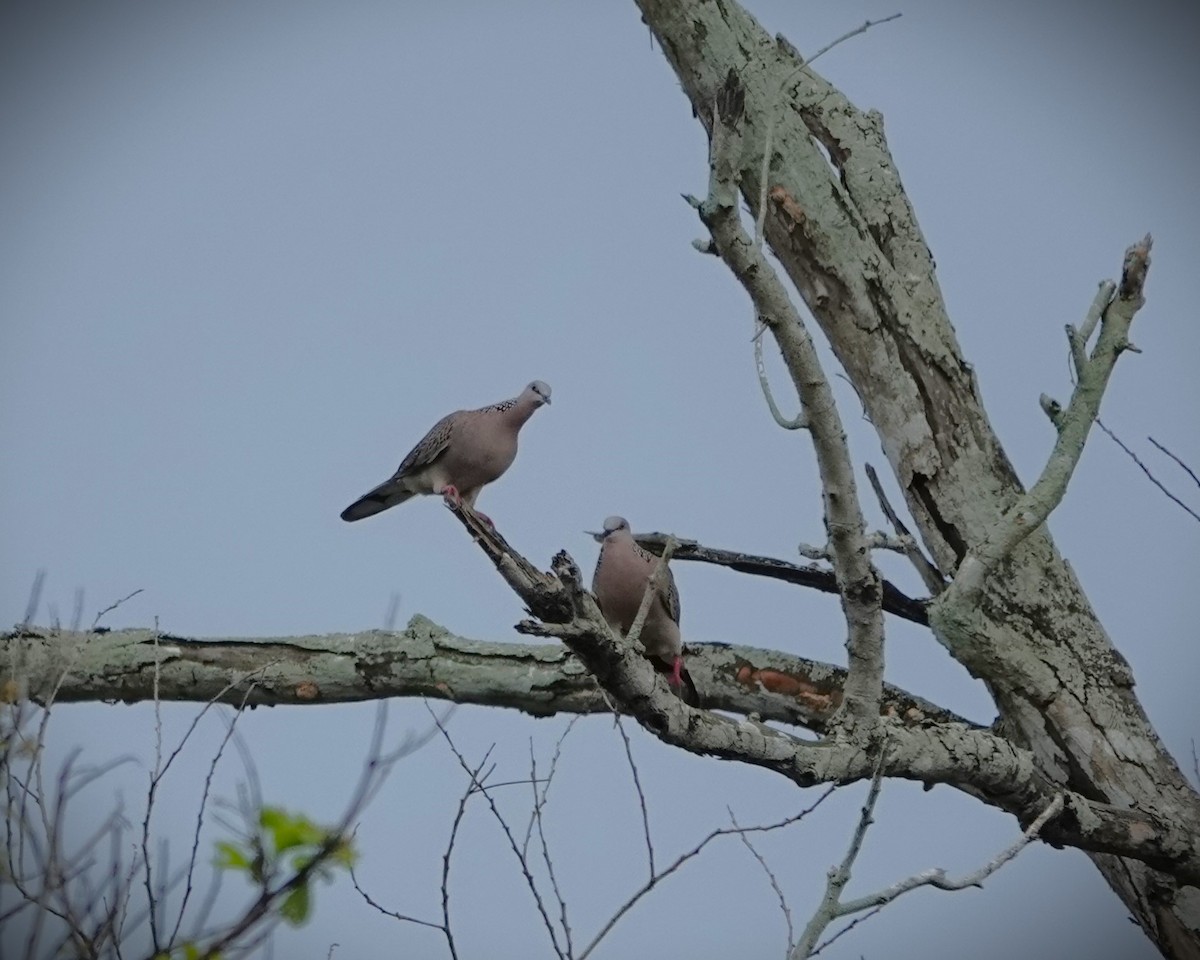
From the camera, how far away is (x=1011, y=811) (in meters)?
4.36

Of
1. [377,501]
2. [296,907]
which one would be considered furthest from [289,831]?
[377,501]

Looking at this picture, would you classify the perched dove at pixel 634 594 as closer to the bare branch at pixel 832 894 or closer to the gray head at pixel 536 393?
the gray head at pixel 536 393

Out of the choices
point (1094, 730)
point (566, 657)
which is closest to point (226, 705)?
point (566, 657)

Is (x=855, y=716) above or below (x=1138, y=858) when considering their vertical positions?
above

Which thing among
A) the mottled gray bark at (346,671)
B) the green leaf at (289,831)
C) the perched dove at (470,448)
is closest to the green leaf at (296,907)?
the green leaf at (289,831)

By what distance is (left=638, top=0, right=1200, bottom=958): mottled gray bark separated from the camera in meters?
4.59

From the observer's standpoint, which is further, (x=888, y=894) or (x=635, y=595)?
(x=635, y=595)

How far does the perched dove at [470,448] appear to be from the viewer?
19.1 feet

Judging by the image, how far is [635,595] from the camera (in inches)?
211

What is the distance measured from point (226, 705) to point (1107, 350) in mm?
3092

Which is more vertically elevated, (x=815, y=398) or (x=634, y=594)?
(x=634, y=594)

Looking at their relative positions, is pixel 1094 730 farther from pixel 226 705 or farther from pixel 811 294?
pixel 226 705

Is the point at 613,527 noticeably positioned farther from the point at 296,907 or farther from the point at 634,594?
the point at 296,907

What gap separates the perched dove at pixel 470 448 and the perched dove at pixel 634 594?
2.00 ft
